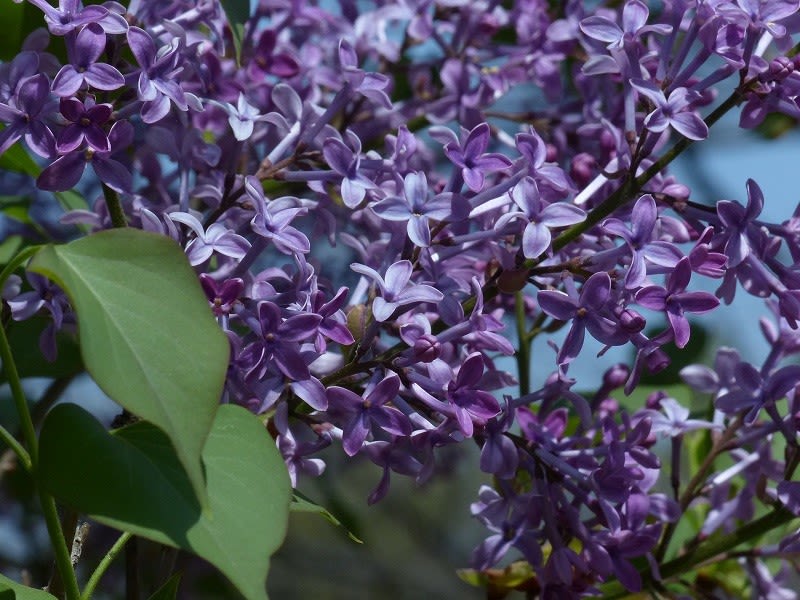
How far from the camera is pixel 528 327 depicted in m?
0.94

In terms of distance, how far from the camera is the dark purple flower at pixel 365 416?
2.00 feet

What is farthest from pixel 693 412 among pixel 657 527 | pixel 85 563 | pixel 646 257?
pixel 85 563

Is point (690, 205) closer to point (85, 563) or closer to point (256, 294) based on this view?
point (256, 294)

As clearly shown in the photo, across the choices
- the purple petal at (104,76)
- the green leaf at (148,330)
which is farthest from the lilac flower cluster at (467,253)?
the green leaf at (148,330)

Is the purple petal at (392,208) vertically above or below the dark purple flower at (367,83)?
below

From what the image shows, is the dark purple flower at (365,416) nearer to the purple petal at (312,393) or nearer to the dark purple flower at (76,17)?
the purple petal at (312,393)

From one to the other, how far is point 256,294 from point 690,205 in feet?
0.84

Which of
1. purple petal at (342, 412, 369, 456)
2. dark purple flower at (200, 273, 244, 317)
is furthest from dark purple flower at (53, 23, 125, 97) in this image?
purple petal at (342, 412, 369, 456)

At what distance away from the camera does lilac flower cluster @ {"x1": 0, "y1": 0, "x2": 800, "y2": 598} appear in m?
0.61

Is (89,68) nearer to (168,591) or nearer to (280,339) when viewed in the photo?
(280,339)

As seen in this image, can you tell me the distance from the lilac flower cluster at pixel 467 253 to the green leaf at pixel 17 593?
0.14 metres

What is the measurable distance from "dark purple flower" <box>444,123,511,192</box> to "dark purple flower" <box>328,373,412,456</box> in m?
0.13

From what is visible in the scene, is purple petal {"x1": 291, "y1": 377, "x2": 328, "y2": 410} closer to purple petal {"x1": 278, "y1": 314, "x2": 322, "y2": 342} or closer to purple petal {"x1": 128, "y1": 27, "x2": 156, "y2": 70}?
purple petal {"x1": 278, "y1": 314, "x2": 322, "y2": 342}

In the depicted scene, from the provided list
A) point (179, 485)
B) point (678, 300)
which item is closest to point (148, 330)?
point (179, 485)
